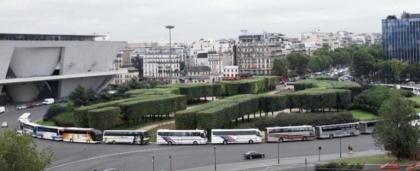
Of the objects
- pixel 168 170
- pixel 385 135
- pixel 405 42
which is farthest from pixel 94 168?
pixel 405 42

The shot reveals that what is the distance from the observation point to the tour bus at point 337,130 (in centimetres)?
4706

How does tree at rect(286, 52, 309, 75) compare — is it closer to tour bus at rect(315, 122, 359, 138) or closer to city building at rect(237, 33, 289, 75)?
city building at rect(237, 33, 289, 75)

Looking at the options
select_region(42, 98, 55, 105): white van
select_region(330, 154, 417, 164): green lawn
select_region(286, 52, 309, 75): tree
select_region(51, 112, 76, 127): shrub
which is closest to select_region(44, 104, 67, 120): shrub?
select_region(51, 112, 76, 127): shrub

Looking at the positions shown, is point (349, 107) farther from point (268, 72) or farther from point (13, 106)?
point (268, 72)

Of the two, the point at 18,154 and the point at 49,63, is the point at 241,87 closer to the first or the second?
the point at 49,63

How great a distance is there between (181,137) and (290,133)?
800 cm

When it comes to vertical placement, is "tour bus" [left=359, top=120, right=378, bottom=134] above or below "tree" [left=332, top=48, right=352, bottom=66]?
below

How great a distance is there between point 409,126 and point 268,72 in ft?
313

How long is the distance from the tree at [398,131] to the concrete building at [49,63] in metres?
51.6

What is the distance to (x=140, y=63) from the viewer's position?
146m

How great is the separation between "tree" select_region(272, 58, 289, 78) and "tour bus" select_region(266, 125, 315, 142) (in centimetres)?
7462

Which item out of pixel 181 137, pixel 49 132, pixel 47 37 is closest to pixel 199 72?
pixel 47 37

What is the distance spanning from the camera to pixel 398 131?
34.4 m

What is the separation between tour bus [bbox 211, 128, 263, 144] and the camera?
45625mm
